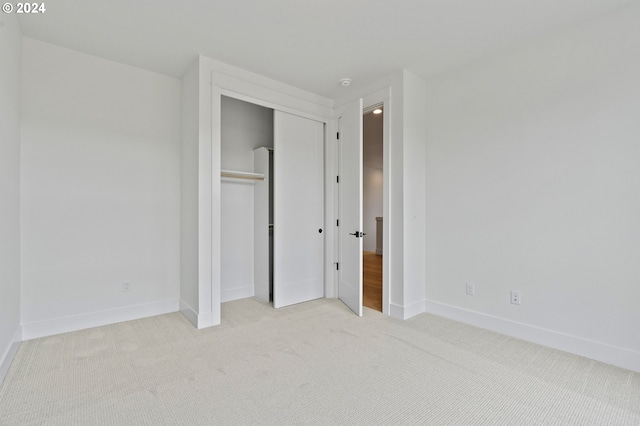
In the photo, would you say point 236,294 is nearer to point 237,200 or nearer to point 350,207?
point 237,200

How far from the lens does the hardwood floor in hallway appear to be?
382 cm

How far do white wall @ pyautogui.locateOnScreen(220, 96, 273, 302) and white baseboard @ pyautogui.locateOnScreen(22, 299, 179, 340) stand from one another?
69 centimetres

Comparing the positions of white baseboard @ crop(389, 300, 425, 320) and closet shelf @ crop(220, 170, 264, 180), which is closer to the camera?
white baseboard @ crop(389, 300, 425, 320)

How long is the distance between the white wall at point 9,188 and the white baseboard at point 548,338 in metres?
3.71

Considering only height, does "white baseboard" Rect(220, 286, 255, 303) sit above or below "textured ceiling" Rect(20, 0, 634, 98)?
below

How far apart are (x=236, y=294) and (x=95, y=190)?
1.91 m

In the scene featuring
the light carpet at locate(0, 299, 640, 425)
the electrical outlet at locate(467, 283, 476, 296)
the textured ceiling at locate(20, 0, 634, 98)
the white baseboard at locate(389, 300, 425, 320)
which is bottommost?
the light carpet at locate(0, 299, 640, 425)

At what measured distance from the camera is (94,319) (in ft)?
9.75

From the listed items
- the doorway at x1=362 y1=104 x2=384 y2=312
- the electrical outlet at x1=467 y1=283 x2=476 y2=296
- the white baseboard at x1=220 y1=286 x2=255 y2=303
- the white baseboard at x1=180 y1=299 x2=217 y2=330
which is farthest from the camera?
the doorway at x1=362 y1=104 x2=384 y2=312

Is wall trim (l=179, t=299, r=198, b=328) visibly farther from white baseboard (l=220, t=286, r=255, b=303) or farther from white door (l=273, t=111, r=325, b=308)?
white door (l=273, t=111, r=325, b=308)

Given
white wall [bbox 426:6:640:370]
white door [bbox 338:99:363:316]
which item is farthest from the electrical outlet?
white door [bbox 338:99:363:316]

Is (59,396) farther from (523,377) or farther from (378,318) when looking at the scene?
(523,377)

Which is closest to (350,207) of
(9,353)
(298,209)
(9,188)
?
(298,209)

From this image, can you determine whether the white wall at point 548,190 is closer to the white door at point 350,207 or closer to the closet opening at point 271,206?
the white door at point 350,207
